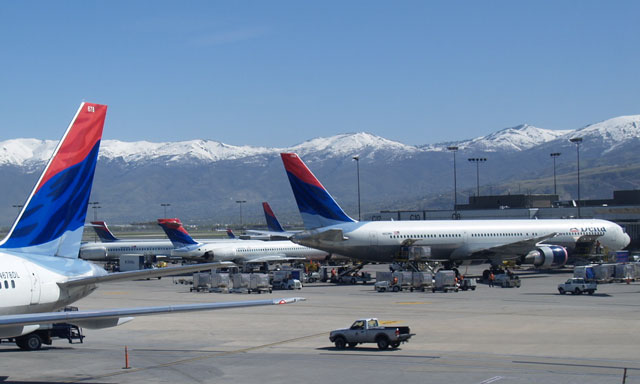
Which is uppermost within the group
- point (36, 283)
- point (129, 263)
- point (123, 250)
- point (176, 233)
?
point (176, 233)

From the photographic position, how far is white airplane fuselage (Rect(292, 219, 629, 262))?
228 feet

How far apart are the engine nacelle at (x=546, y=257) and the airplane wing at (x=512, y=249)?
2.56ft

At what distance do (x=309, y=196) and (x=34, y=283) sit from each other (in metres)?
45.7

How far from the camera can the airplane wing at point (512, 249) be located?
250 feet

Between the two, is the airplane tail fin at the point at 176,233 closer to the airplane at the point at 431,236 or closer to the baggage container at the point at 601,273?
the airplane at the point at 431,236

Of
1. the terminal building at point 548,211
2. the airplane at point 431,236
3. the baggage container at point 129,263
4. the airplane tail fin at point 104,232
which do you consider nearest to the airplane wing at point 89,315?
the airplane at point 431,236

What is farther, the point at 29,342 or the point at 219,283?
the point at 219,283

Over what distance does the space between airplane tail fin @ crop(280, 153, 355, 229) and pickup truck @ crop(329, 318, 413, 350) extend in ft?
115

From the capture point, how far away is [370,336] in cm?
3312

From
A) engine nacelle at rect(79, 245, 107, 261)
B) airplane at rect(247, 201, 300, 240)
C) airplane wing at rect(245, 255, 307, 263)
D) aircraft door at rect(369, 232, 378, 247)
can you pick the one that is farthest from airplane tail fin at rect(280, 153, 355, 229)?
airplane at rect(247, 201, 300, 240)

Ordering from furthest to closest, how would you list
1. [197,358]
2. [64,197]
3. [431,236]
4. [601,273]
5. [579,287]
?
[431,236], [601,273], [579,287], [197,358], [64,197]

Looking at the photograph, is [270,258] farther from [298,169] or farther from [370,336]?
[370,336]

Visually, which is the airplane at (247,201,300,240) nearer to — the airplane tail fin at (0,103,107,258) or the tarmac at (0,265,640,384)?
the tarmac at (0,265,640,384)

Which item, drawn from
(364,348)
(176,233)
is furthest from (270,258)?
(364,348)
